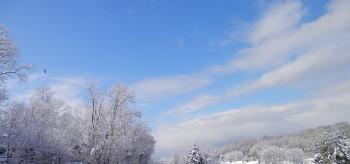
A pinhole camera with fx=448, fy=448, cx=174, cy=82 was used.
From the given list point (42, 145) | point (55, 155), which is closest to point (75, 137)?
point (55, 155)

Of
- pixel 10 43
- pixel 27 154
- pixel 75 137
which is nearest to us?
pixel 10 43

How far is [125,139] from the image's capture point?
53.8 metres

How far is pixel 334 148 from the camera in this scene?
50938 millimetres

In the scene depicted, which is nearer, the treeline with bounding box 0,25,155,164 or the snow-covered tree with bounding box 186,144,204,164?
the treeline with bounding box 0,25,155,164

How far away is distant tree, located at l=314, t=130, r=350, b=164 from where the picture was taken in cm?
4994

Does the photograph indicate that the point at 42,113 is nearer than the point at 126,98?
No

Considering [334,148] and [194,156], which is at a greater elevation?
[334,148]

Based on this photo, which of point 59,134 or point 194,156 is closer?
point 59,134

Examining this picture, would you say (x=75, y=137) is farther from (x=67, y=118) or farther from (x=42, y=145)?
(x=42, y=145)

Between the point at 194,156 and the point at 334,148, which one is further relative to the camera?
the point at 194,156

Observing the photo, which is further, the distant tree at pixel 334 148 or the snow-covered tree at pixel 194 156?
the snow-covered tree at pixel 194 156

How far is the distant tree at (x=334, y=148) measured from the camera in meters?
49.9

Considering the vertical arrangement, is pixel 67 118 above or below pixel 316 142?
above

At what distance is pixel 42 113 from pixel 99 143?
44.5 feet
